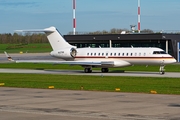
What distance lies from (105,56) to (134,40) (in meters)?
25.1

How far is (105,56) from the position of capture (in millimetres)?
46344

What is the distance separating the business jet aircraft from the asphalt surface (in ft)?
64.5

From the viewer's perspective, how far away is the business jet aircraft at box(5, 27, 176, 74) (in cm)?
4309

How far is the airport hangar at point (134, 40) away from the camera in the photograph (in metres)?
68.1

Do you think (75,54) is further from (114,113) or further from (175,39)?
(114,113)

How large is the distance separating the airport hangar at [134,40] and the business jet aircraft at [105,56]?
22389 millimetres

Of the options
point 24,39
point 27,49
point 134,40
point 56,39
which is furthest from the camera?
point 24,39

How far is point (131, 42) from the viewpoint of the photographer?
71750 millimetres

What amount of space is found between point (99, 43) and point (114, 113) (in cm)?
5772

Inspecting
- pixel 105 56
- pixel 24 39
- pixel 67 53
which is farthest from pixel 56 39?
pixel 24 39

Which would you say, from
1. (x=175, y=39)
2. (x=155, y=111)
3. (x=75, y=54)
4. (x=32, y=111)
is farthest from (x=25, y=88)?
(x=175, y=39)

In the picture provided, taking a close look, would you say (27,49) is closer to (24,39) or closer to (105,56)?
(24,39)

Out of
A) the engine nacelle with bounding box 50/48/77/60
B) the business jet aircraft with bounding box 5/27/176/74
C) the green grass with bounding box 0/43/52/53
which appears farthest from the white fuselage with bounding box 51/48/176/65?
the green grass with bounding box 0/43/52/53

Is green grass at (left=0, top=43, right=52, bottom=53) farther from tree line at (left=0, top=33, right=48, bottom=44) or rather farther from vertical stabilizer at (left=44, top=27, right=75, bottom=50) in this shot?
vertical stabilizer at (left=44, top=27, right=75, bottom=50)
